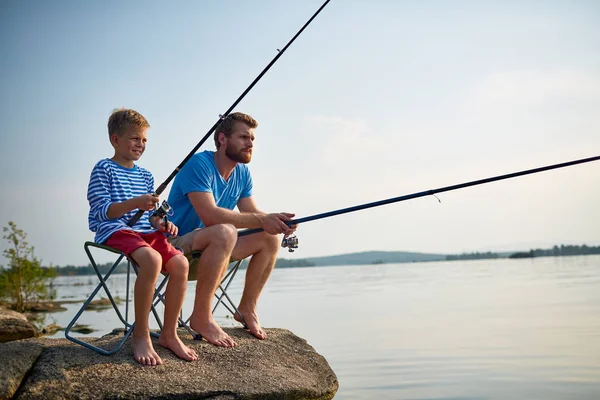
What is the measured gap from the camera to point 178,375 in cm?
350

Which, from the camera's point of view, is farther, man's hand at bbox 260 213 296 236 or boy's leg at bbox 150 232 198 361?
man's hand at bbox 260 213 296 236

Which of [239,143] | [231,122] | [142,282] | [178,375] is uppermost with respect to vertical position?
[231,122]

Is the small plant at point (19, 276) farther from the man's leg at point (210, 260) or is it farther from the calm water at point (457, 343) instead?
the man's leg at point (210, 260)

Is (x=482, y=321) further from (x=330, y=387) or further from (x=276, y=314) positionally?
(x=330, y=387)

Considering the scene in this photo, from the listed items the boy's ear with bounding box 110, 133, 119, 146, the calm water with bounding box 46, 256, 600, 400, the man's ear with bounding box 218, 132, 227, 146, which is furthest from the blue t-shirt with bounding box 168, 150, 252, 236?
the calm water with bounding box 46, 256, 600, 400

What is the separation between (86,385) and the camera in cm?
327

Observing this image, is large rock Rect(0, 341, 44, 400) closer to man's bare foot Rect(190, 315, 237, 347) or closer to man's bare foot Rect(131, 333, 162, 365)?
man's bare foot Rect(131, 333, 162, 365)

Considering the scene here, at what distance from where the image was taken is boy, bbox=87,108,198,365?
3.49 meters

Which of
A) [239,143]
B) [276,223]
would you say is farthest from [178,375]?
[239,143]

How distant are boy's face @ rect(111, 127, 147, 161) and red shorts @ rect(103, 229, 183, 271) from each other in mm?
483

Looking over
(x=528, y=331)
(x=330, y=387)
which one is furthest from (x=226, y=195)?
(x=528, y=331)

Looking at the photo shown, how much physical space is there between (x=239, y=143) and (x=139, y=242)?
1137mm

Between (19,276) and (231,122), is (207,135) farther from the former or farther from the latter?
(19,276)

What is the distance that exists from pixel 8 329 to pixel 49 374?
4168mm
